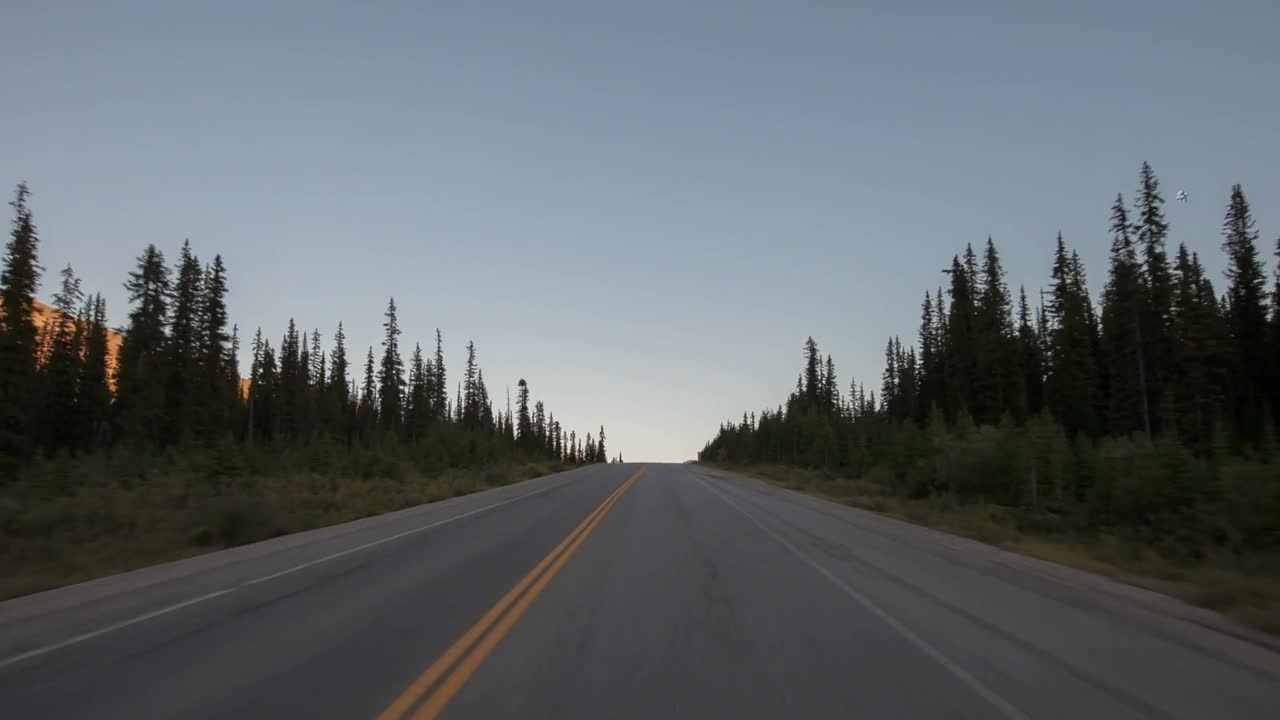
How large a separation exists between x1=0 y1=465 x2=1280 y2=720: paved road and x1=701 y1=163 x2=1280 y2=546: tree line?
1293cm

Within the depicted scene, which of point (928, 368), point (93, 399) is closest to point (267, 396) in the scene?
point (93, 399)

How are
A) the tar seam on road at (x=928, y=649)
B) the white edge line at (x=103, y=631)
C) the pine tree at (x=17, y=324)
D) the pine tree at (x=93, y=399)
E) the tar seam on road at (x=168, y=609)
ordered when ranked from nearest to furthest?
the tar seam on road at (x=928, y=649)
the white edge line at (x=103, y=631)
the tar seam on road at (x=168, y=609)
the pine tree at (x=17, y=324)
the pine tree at (x=93, y=399)

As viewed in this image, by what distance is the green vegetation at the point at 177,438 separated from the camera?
59.4 ft

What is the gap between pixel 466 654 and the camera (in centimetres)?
700

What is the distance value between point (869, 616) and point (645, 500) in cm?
2176

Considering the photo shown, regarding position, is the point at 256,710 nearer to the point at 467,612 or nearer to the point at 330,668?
the point at 330,668

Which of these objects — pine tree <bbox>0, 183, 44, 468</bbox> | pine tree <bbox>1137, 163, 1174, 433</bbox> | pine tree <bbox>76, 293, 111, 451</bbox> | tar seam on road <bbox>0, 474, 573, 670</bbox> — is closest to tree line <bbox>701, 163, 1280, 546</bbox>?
pine tree <bbox>1137, 163, 1174, 433</bbox>

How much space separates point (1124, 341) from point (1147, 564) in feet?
165

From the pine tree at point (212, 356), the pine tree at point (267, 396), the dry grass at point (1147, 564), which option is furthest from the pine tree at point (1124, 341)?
the pine tree at point (267, 396)

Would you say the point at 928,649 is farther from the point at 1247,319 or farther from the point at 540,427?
the point at 540,427

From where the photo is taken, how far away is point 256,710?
541 cm

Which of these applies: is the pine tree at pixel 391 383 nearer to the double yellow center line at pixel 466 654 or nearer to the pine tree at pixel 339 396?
the pine tree at pixel 339 396

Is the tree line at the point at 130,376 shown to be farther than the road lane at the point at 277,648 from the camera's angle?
Yes

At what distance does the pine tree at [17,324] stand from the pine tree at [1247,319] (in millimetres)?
78390
